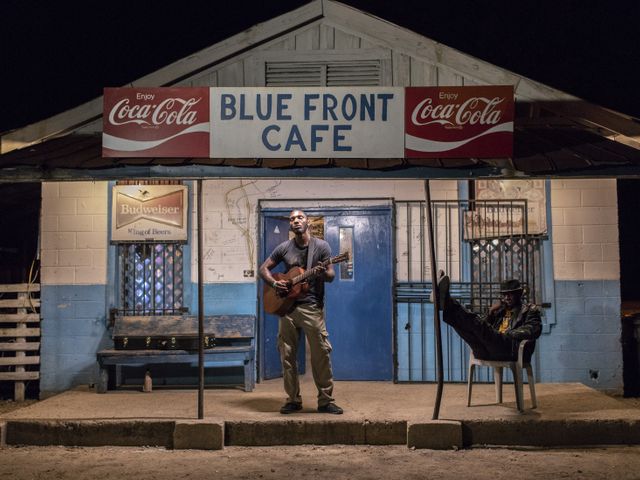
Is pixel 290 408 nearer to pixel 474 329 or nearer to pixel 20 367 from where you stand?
pixel 474 329

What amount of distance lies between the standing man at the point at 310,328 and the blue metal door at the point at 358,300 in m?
2.13

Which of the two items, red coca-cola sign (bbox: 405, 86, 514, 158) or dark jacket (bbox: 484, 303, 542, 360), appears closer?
red coca-cola sign (bbox: 405, 86, 514, 158)

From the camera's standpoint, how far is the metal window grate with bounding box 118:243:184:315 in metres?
9.55

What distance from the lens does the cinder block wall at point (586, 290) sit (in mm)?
9141

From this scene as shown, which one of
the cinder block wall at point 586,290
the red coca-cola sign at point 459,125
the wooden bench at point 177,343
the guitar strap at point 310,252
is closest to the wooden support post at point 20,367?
the wooden bench at point 177,343

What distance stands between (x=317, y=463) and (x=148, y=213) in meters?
4.55

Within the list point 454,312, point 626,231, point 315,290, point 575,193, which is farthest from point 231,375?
point 626,231

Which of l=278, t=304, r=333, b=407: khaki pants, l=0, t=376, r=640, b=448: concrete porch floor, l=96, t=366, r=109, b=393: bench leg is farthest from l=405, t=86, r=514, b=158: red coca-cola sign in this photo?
l=96, t=366, r=109, b=393: bench leg

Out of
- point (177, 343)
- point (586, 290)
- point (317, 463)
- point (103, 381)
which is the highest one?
point (586, 290)

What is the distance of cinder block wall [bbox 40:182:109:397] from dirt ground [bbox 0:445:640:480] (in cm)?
245

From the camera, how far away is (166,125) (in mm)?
7215

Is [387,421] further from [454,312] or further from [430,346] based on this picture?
[430,346]

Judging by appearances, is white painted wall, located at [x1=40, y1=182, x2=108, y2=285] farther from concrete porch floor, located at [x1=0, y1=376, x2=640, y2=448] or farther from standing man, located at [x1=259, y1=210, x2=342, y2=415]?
standing man, located at [x1=259, y1=210, x2=342, y2=415]

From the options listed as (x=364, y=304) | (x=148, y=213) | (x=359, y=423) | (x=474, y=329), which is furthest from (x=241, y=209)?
(x=474, y=329)
